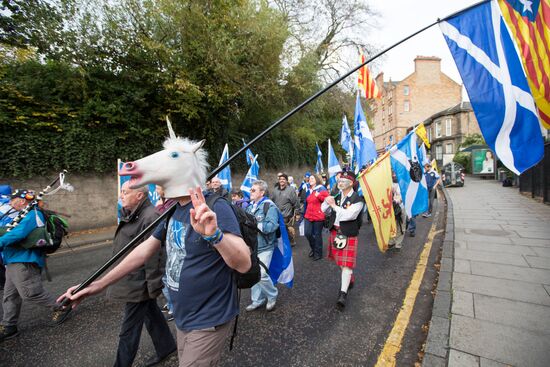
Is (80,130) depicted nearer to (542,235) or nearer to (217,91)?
(217,91)

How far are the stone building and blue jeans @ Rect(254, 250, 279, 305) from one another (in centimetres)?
3645

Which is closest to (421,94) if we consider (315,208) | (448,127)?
(448,127)

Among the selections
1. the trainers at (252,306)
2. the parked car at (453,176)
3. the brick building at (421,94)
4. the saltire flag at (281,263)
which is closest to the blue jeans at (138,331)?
the trainers at (252,306)

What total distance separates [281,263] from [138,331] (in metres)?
1.85

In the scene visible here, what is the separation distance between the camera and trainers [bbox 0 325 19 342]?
313 centimetres

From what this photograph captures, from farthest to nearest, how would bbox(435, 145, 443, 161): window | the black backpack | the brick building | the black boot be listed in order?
the brick building
bbox(435, 145, 443, 161): window
the black boot
the black backpack

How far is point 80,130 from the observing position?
8.87 m

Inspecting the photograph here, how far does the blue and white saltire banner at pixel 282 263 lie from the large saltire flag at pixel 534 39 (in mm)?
2924

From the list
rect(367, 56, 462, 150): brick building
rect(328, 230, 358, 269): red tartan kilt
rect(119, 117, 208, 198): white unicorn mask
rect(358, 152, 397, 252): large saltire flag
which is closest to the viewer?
rect(119, 117, 208, 198): white unicorn mask

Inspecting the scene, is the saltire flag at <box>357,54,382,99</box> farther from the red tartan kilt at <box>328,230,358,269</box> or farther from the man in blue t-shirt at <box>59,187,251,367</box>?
the man in blue t-shirt at <box>59,187,251,367</box>

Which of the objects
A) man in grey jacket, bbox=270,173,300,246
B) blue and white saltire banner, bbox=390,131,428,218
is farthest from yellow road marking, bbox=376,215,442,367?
man in grey jacket, bbox=270,173,300,246

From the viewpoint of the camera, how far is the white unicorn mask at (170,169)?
5.04 feet

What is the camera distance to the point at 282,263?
374 centimetres

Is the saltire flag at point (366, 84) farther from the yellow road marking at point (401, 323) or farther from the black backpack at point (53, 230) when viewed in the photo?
the black backpack at point (53, 230)
